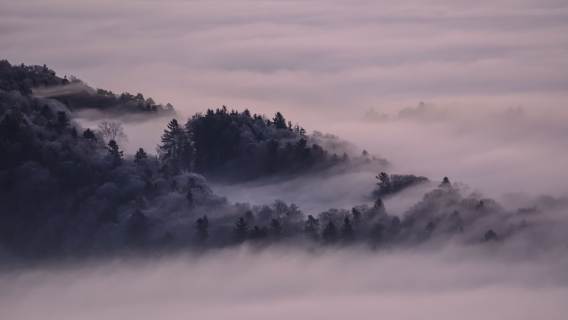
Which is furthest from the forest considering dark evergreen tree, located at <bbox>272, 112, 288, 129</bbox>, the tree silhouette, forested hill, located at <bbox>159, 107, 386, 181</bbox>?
dark evergreen tree, located at <bbox>272, 112, 288, 129</bbox>

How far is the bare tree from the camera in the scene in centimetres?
13712

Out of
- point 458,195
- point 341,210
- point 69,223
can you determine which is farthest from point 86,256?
point 458,195

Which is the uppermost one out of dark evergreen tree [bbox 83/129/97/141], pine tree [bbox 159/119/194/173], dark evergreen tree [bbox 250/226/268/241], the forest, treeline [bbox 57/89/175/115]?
treeline [bbox 57/89/175/115]

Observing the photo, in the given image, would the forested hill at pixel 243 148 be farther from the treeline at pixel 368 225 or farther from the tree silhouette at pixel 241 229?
the tree silhouette at pixel 241 229

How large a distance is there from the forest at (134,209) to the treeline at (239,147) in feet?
14.6

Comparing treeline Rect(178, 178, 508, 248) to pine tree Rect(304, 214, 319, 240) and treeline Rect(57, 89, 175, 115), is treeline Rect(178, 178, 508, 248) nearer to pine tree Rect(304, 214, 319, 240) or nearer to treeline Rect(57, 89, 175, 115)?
pine tree Rect(304, 214, 319, 240)

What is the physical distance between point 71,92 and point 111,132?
1151 centimetres

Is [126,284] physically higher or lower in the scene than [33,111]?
lower

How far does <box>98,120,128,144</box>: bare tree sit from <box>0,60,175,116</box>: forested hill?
3.42m

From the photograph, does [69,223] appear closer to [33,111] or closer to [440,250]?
[33,111]

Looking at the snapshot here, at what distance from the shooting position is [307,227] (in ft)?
423

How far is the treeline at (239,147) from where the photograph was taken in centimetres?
14788

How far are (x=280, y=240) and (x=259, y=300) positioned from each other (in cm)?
2486

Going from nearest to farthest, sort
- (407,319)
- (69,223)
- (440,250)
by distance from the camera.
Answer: (69,223)
(440,250)
(407,319)
